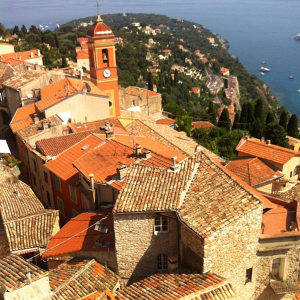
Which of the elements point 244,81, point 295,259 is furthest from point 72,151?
point 244,81

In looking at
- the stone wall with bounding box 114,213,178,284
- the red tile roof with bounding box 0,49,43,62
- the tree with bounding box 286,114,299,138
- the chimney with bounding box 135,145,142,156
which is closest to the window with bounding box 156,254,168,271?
the stone wall with bounding box 114,213,178,284

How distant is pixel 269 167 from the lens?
24656 mm

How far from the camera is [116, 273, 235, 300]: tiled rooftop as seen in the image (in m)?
9.95

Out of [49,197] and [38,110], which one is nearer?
[49,197]

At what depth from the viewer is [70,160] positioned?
1912cm

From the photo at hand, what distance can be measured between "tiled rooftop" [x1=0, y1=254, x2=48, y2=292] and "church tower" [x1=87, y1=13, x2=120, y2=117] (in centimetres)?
1990

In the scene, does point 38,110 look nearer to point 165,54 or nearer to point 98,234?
point 98,234

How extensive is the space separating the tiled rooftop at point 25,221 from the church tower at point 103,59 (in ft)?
45.6

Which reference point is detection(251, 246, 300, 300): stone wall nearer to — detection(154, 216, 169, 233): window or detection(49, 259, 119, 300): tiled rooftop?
detection(154, 216, 169, 233): window

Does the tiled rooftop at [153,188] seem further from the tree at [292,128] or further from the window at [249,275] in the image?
the tree at [292,128]

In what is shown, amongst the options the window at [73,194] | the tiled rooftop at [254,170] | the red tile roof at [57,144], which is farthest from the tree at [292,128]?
the window at [73,194]

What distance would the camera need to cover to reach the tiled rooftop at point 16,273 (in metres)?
9.23

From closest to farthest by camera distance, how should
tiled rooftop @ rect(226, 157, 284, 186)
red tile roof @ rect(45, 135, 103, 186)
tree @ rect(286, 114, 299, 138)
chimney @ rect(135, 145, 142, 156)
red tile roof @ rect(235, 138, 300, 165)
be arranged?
chimney @ rect(135, 145, 142, 156)
red tile roof @ rect(45, 135, 103, 186)
tiled rooftop @ rect(226, 157, 284, 186)
red tile roof @ rect(235, 138, 300, 165)
tree @ rect(286, 114, 299, 138)

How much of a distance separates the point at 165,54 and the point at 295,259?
13782cm
